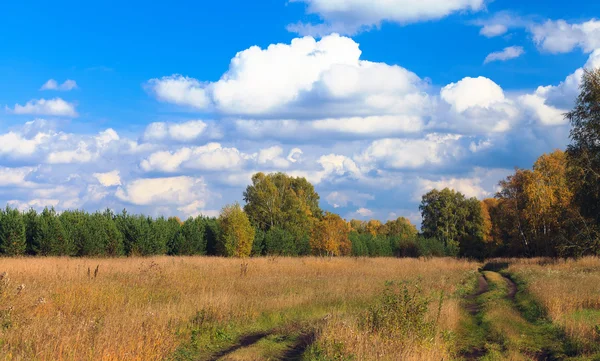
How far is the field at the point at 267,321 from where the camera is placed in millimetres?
9586

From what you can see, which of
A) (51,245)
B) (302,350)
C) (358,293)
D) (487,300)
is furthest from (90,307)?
(51,245)

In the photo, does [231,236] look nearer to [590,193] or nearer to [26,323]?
[590,193]

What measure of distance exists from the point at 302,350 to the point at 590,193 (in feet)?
99.8

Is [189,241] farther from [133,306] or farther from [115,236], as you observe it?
[133,306]

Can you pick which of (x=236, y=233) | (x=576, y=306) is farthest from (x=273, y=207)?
(x=576, y=306)

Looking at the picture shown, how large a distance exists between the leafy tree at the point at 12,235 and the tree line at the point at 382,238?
0.07 metres

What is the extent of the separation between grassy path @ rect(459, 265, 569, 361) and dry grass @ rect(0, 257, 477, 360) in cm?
79

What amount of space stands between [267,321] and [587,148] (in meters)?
28.6

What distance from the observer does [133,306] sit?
14297 millimetres

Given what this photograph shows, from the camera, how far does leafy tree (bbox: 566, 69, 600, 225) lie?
1324 inches

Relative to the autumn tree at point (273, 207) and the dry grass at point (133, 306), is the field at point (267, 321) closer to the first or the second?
the dry grass at point (133, 306)

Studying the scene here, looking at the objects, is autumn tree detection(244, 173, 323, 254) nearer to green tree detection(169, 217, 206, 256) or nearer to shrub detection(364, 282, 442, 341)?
green tree detection(169, 217, 206, 256)

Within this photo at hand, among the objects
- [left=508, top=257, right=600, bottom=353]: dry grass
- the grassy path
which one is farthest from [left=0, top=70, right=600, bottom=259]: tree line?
the grassy path

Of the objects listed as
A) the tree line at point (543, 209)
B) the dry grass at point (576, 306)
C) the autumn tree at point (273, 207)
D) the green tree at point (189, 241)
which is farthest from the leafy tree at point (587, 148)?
the autumn tree at point (273, 207)
